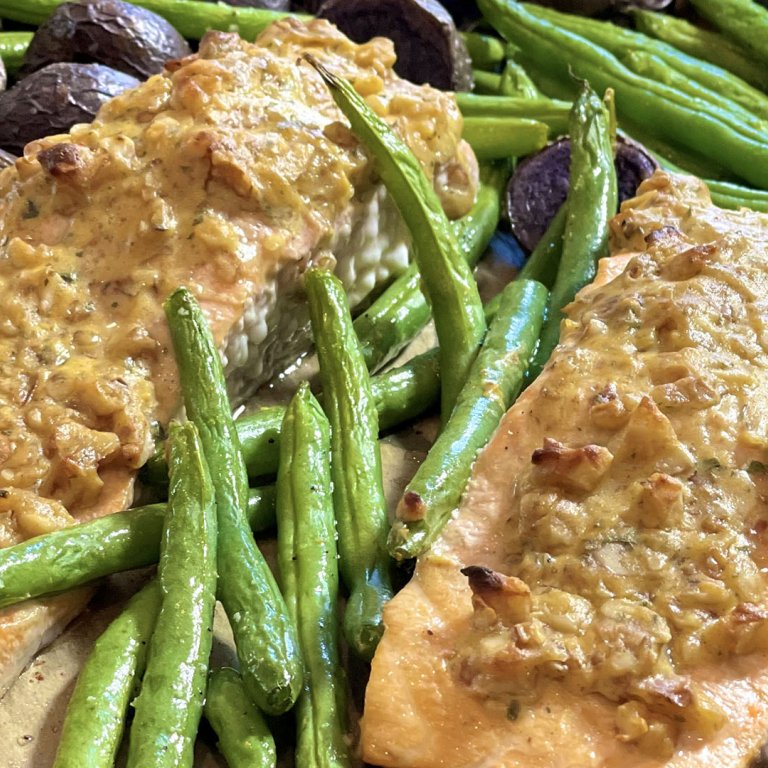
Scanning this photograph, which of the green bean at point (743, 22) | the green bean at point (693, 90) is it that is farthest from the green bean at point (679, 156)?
the green bean at point (743, 22)

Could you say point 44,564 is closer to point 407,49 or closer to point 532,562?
point 532,562

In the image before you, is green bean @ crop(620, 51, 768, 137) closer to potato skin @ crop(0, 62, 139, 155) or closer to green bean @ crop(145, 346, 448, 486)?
green bean @ crop(145, 346, 448, 486)

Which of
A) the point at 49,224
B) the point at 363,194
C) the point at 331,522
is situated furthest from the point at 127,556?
the point at 363,194

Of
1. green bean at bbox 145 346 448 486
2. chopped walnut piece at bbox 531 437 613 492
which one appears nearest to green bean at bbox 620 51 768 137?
green bean at bbox 145 346 448 486

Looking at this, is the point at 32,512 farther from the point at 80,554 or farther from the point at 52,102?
the point at 52,102

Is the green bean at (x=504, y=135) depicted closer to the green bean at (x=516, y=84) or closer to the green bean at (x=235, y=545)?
the green bean at (x=516, y=84)

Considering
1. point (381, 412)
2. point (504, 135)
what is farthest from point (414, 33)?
point (381, 412)
